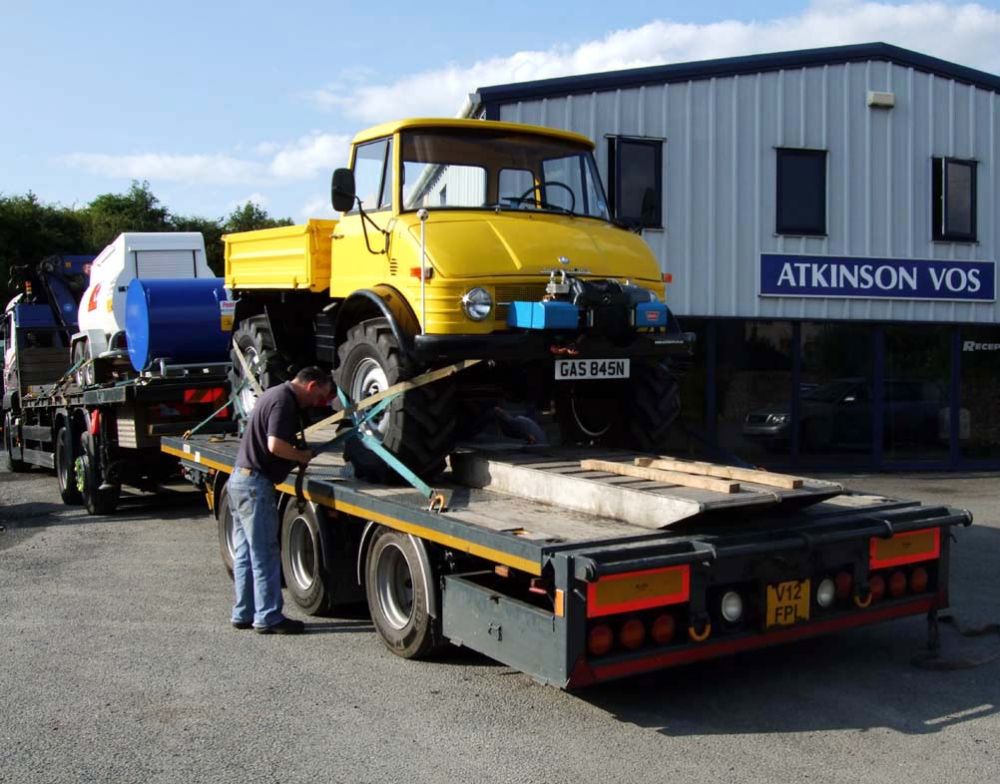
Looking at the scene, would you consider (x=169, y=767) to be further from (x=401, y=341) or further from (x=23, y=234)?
(x=23, y=234)

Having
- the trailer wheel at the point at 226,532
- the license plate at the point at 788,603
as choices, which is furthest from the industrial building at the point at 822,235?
the license plate at the point at 788,603

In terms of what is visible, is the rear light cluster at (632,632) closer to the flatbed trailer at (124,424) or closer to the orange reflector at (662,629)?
the orange reflector at (662,629)

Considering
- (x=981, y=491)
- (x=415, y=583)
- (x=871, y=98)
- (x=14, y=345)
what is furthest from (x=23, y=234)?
(x=415, y=583)

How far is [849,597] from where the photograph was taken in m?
6.07

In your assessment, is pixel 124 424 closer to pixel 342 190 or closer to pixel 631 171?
pixel 342 190

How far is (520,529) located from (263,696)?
1704mm

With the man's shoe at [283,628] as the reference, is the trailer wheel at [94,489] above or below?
above

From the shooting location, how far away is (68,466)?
1366 centimetres

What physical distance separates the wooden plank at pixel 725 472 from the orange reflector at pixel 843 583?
1.77ft

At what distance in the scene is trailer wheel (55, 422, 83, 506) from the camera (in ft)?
44.4

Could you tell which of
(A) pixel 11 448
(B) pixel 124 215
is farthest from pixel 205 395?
(B) pixel 124 215

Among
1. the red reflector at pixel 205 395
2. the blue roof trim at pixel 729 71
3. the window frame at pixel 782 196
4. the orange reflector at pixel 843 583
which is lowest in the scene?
the orange reflector at pixel 843 583

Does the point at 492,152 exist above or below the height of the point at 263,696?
above

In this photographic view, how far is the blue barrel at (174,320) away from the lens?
11.8 metres
